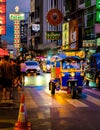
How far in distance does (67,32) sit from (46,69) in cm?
1283

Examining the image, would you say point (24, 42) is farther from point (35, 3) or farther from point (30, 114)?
point (30, 114)

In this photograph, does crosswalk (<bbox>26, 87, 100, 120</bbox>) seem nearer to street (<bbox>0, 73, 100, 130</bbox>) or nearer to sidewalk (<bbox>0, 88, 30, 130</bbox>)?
street (<bbox>0, 73, 100, 130</bbox>)

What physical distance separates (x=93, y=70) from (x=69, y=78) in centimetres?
910

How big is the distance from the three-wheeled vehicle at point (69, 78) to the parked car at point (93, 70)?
278 inches

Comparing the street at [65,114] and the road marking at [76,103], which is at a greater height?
the road marking at [76,103]

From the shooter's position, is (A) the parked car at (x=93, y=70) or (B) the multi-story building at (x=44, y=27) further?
(B) the multi-story building at (x=44, y=27)

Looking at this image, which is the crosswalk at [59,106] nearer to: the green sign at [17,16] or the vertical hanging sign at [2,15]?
the vertical hanging sign at [2,15]

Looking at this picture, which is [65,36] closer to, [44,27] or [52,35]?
[52,35]

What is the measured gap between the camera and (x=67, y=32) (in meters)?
71.8

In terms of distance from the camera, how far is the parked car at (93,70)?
3014 centimetres

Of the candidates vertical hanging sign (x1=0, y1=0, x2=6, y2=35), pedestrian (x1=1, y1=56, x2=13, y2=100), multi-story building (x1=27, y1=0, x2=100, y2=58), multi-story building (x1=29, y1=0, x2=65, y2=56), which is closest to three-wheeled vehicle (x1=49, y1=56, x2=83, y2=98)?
pedestrian (x1=1, y1=56, x2=13, y2=100)

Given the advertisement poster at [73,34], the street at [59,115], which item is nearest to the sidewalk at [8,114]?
the street at [59,115]

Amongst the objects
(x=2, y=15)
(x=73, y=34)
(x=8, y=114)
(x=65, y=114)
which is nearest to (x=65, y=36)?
(x=73, y=34)

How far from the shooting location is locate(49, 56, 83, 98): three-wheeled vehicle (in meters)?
21.2
